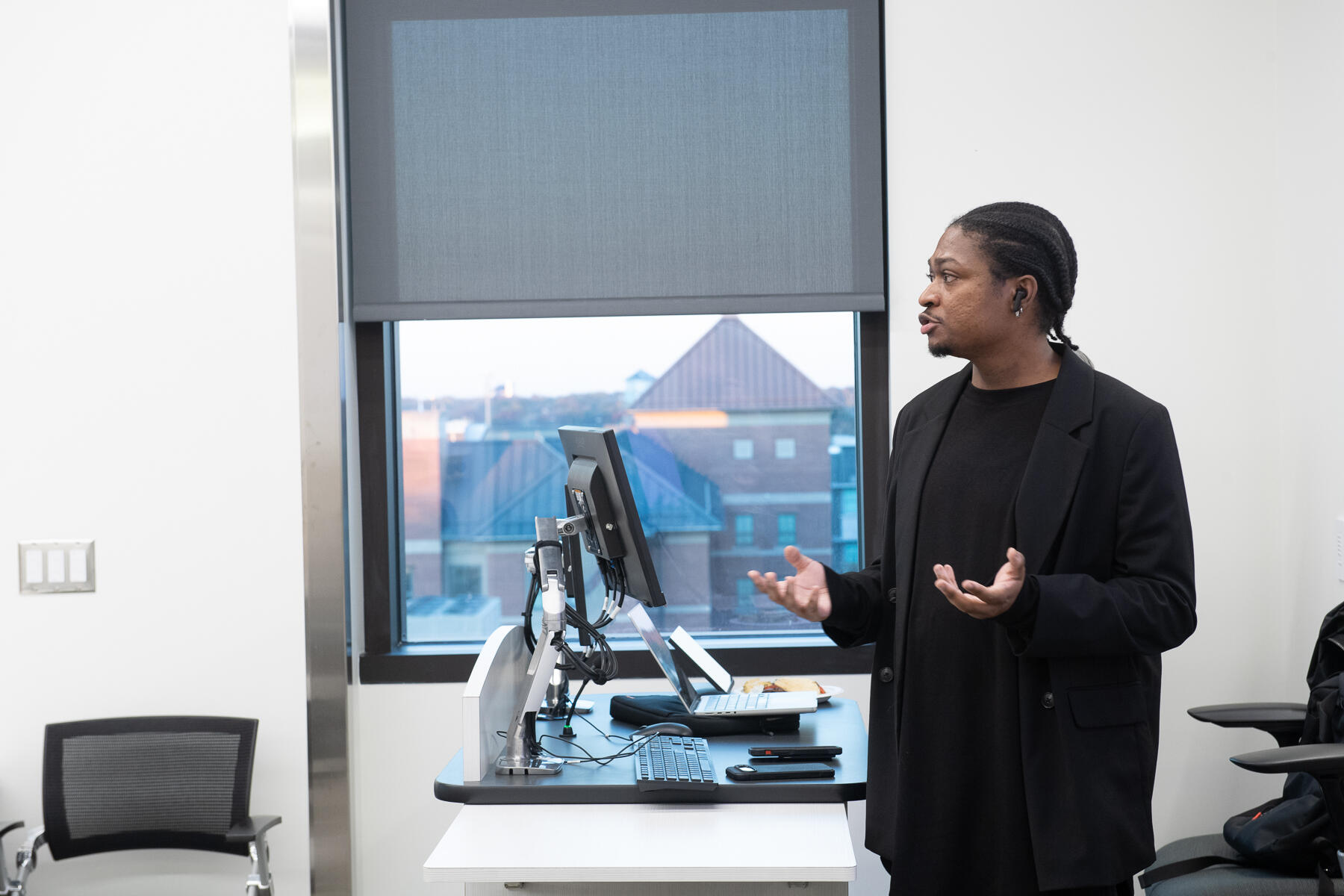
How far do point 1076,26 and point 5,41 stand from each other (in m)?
2.80

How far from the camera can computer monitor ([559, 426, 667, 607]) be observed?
2023 millimetres

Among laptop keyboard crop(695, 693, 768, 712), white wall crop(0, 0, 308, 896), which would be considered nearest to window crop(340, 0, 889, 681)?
white wall crop(0, 0, 308, 896)

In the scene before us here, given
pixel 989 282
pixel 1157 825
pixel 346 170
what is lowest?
pixel 1157 825

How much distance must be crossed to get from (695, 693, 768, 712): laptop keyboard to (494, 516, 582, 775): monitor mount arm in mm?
347

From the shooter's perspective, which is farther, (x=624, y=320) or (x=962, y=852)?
(x=624, y=320)

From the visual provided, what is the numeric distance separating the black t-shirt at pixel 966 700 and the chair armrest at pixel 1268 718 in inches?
35.2

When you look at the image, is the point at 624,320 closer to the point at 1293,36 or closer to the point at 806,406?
the point at 806,406

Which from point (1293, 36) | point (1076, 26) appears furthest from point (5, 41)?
point (1293, 36)

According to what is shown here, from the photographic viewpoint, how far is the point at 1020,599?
1.57 m

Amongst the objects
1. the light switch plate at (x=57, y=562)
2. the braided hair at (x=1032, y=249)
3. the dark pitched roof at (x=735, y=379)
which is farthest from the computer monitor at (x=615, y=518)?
the light switch plate at (x=57, y=562)

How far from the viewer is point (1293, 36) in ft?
8.53

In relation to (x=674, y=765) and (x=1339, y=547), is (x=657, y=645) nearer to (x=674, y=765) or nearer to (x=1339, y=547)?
(x=674, y=765)

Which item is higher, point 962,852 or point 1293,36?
point 1293,36

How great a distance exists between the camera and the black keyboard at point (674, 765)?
1.84 m
